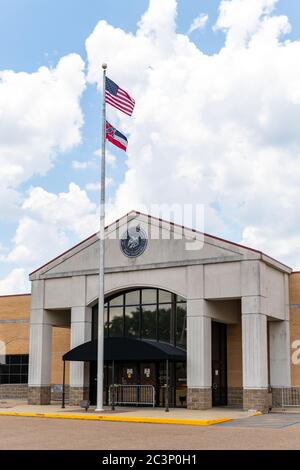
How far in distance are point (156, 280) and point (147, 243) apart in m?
1.85

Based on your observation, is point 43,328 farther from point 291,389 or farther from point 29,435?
point 29,435

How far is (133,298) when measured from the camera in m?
32.3

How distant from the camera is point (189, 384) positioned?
1145 inches

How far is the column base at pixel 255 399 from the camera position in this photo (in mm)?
27656

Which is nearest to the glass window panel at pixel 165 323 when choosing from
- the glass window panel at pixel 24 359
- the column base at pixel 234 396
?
the column base at pixel 234 396

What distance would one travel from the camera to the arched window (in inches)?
1205

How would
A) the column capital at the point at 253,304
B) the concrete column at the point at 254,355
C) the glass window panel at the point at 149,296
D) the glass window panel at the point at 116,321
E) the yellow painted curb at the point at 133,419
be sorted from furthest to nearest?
the glass window panel at the point at 116,321, the glass window panel at the point at 149,296, the column capital at the point at 253,304, the concrete column at the point at 254,355, the yellow painted curb at the point at 133,419

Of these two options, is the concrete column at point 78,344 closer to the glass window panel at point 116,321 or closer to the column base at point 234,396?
the glass window panel at point 116,321

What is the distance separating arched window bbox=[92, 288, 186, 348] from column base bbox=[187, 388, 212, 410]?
2.29m

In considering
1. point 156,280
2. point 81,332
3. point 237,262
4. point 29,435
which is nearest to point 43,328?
point 81,332

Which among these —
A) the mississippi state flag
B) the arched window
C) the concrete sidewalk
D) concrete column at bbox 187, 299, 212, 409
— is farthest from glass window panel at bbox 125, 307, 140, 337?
the mississippi state flag

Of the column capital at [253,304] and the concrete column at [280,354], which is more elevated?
the column capital at [253,304]

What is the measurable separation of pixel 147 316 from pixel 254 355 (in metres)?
5.92

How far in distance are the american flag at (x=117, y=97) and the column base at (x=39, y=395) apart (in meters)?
14.7
